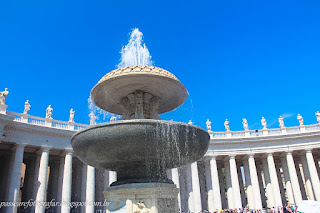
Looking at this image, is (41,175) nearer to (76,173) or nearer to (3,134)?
(3,134)

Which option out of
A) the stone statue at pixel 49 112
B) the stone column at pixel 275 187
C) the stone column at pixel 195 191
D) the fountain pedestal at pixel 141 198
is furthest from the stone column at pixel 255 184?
the fountain pedestal at pixel 141 198

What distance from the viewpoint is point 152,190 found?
9.10 metres

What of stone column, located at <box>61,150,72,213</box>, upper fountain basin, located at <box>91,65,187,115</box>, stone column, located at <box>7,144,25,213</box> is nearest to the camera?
upper fountain basin, located at <box>91,65,187,115</box>

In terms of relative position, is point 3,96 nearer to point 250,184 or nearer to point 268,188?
point 250,184

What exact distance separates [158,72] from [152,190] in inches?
182

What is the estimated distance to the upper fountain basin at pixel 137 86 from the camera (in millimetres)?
10953

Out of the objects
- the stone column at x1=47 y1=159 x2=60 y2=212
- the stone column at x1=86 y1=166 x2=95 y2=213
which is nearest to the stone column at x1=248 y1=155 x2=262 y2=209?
the stone column at x1=86 y1=166 x2=95 y2=213

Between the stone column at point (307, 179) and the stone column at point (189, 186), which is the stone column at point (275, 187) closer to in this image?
the stone column at point (307, 179)

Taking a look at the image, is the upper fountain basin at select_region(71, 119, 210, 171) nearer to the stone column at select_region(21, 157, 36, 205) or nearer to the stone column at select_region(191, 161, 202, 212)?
the stone column at select_region(21, 157, 36, 205)

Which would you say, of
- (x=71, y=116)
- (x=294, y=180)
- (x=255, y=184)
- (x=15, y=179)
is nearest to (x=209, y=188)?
(x=255, y=184)

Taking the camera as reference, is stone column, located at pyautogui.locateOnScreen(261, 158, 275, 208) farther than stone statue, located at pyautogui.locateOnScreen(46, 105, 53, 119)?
Yes

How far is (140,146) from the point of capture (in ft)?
30.6

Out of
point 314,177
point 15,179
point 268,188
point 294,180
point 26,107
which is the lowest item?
point 268,188

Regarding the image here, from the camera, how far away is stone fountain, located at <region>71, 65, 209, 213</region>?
9039 millimetres
